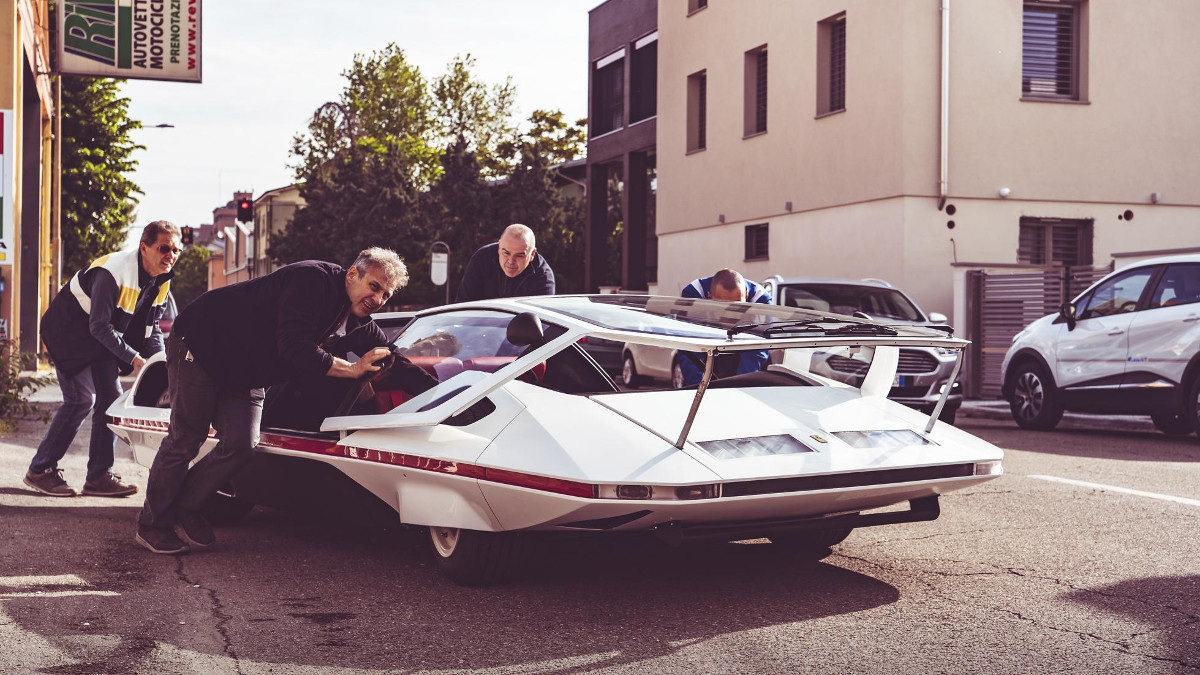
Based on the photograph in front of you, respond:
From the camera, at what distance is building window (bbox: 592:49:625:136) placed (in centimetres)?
3578

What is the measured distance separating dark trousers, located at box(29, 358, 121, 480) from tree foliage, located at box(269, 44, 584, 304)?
41510mm

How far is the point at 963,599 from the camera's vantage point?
5.50m

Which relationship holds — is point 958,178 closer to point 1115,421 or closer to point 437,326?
point 1115,421

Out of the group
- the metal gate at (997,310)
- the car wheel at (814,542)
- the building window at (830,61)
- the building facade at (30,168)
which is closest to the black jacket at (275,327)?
the car wheel at (814,542)

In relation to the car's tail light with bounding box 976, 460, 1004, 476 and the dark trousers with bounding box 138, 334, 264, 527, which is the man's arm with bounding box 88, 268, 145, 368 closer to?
the dark trousers with bounding box 138, 334, 264, 527

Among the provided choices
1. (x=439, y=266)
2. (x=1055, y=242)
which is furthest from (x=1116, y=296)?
(x=439, y=266)

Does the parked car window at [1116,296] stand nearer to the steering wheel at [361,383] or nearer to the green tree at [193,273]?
the steering wheel at [361,383]

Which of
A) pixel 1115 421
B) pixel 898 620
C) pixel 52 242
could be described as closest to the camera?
pixel 898 620

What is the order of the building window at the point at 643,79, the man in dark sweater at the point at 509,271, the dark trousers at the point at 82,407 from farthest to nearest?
the building window at the point at 643,79, the man in dark sweater at the point at 509,271, the dark trousers at the point at 82,407

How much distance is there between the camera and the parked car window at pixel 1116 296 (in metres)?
13.1

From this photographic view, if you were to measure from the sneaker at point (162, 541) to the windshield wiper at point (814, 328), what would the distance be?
2.94 metres

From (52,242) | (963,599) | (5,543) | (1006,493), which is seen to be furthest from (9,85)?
(963,599)

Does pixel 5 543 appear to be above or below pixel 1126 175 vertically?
below

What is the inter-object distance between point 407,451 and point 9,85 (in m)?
17.5
